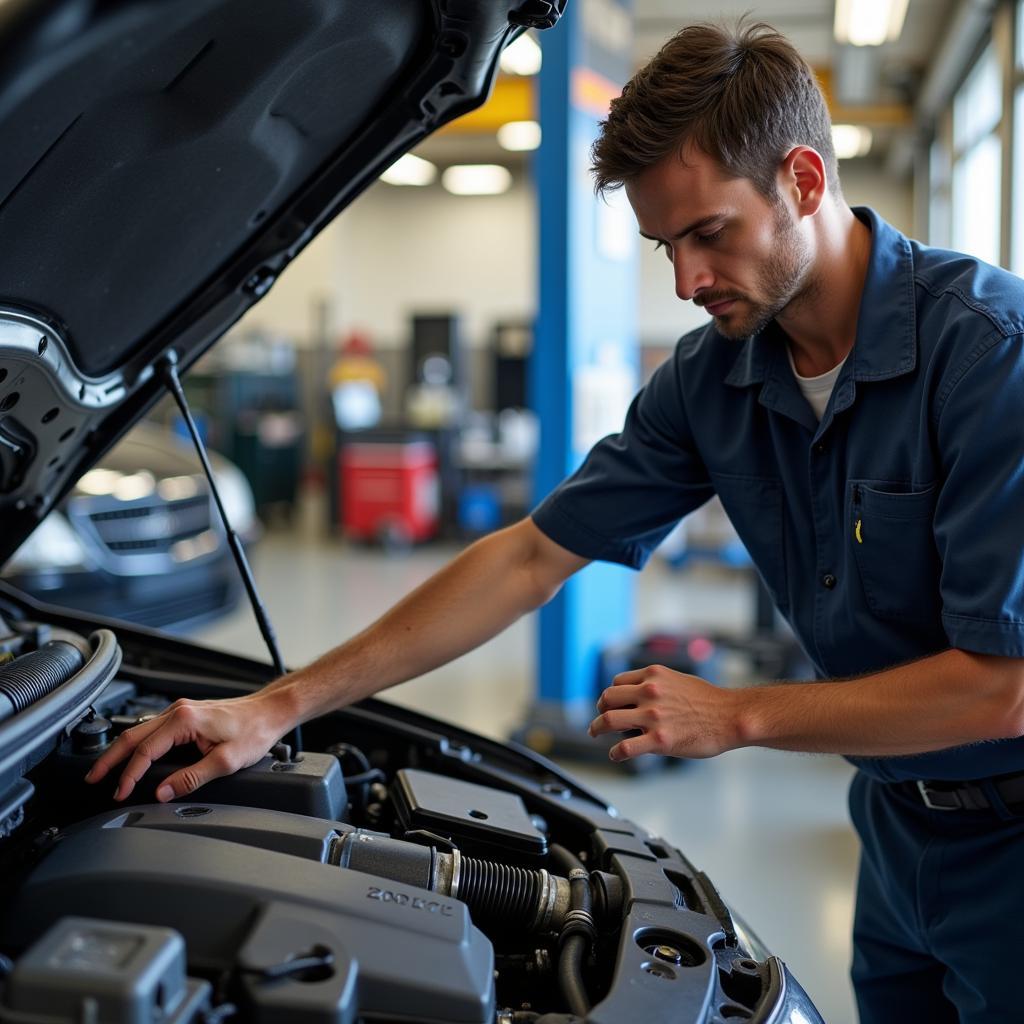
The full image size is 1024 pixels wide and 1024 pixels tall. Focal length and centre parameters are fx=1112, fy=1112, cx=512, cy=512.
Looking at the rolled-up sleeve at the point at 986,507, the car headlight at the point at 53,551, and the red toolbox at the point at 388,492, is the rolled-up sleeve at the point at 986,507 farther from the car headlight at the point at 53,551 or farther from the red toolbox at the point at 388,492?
the red toolbox at the point at 388,492

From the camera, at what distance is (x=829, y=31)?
25.3 feet

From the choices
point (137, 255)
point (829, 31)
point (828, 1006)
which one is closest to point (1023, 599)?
point (137, 255)

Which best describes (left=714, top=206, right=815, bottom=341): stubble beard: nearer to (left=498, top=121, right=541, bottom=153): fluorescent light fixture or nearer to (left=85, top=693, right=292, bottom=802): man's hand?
(left=85, top=693, right=292, bottom=802): man's hand

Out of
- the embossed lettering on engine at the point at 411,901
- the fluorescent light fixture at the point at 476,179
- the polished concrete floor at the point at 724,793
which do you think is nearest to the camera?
the embossed lettering on engine at the point at 411,901

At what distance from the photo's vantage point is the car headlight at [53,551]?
3.46 m

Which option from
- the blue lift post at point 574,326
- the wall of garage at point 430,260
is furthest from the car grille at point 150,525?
the wall of garage at point 430,260

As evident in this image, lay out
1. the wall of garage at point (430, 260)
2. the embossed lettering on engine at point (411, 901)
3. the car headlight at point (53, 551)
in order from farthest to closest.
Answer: the wall of garage at point (430, 260) < the car headlight at point (53, 551) < the embossed lettering on engine at point (411, 901)

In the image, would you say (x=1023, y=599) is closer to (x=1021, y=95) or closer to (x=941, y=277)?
(x=941, y=277)

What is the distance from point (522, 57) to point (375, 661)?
249 inches

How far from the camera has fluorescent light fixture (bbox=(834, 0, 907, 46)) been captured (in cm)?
565

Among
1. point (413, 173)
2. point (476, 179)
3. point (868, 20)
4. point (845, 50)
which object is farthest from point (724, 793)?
point (476, 179)

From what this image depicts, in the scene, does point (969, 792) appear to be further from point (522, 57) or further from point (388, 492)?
point (388, 492)

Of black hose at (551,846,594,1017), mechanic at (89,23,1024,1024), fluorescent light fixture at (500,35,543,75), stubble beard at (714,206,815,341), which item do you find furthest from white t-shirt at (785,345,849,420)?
fluorescent light fixture at (500,35,543,75)

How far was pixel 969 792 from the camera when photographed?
49.8 inches
